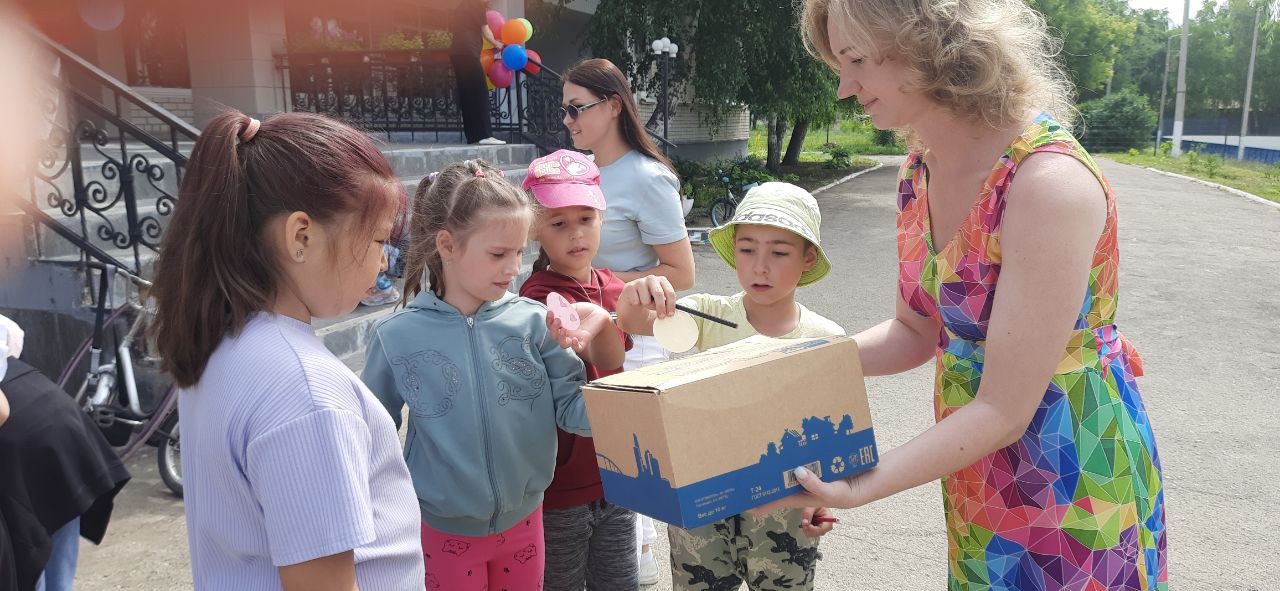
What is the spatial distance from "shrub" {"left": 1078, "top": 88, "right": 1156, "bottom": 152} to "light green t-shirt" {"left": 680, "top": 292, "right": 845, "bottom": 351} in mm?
51231

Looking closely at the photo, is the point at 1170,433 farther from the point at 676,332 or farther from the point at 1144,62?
the point at 1144,62

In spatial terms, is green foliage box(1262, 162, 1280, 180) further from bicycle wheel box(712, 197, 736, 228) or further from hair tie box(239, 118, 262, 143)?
hair tie box(239, 118, 262, 143)

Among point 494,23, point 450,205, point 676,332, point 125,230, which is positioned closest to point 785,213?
point 676,332

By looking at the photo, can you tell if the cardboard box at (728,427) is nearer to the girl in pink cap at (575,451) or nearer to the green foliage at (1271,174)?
the girl in pink cap at (575,451)

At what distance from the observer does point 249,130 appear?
4.17 feet

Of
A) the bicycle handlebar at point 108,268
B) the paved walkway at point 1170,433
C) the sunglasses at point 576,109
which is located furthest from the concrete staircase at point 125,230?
the paved walkway at point 1170,433

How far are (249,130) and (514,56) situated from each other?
31.7ft

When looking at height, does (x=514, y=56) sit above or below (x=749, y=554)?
above

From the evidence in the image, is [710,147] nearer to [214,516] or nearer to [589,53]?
[589,53]

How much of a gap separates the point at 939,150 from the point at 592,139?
191 centimetres

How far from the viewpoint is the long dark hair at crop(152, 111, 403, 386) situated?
1.23 meters

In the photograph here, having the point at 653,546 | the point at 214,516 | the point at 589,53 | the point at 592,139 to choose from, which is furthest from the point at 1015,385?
the point at 589,53

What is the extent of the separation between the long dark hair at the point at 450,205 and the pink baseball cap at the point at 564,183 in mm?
304

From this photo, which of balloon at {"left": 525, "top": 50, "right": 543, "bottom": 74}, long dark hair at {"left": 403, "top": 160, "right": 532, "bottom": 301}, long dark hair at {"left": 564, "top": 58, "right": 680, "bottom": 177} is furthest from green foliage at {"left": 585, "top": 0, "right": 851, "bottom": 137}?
long dark hair at {"left": 403, "top": 160, "right": 532, "bottom": 301}
